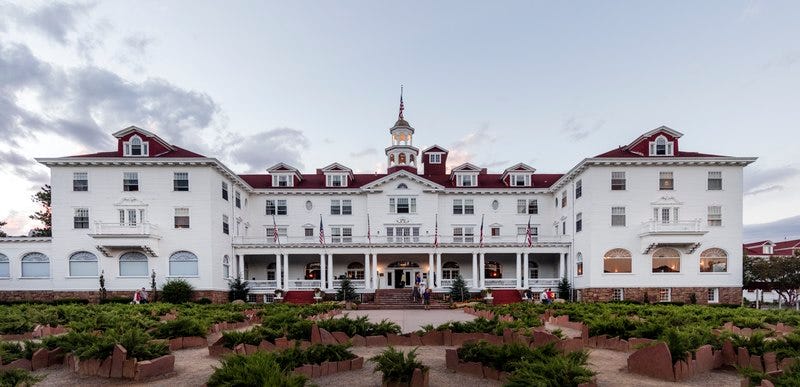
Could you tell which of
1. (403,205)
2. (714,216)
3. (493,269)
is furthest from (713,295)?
(403,205)

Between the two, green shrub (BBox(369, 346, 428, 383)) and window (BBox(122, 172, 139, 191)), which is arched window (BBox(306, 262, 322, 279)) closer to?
window (BBox(122, 172, 139, 191))

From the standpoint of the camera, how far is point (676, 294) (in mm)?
36938

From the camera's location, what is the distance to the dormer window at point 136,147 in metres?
37.6

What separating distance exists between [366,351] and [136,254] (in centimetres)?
3071

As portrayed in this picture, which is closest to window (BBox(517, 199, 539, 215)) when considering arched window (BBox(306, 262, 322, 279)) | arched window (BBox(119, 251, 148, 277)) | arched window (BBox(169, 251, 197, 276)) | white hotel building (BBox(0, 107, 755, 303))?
white hotel building (BBox(0, 107, 755, 303))

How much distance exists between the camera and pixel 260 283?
42.4m

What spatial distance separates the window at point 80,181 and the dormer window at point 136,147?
355 cm

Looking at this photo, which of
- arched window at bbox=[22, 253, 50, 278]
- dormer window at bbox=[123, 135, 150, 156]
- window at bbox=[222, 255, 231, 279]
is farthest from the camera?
window at bbox=[222, 255, 231, 279]

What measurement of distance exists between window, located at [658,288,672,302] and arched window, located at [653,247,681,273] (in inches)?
59.7

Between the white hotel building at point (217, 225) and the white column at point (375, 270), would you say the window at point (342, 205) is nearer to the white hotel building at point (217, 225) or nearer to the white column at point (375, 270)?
the white column at point (375, 270)

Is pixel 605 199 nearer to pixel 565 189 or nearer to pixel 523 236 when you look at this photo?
pixel 565 189

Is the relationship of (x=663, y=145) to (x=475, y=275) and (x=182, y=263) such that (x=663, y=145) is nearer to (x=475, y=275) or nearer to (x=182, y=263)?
(x=475, y=275)

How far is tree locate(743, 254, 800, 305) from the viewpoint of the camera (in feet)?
144

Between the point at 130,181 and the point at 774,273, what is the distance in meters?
58.2
